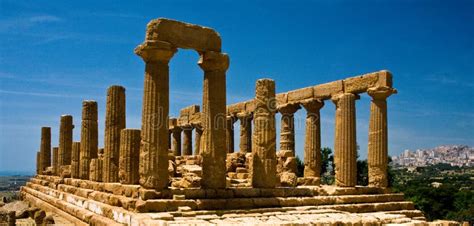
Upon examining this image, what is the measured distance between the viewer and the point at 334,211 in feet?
68.3

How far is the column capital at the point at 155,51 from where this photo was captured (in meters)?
18.6

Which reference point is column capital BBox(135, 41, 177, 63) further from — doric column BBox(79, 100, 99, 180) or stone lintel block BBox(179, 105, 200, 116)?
stone lintel block BBox(179, 105, 200, 116)

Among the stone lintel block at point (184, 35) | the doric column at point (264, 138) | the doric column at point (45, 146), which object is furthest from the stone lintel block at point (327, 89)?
the doric column at point (45, 146)

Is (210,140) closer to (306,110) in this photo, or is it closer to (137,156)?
(137,156)

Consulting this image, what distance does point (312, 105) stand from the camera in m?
29.5

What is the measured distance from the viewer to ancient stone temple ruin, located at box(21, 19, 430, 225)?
18500 millimetres

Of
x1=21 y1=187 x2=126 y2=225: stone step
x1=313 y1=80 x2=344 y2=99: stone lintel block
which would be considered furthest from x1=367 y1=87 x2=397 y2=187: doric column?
x1=21 y1=187 x2=126 y2=225: stone step

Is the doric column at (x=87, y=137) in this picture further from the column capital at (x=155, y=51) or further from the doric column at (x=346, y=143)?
the doric column at (x=346, y=143)

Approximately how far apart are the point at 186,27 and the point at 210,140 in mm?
4293

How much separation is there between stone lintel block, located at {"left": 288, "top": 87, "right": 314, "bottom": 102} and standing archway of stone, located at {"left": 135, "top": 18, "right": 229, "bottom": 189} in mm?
10129

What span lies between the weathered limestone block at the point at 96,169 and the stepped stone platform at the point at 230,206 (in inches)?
29.6

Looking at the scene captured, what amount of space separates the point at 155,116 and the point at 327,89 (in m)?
12.1

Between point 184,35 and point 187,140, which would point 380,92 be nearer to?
point 184,35

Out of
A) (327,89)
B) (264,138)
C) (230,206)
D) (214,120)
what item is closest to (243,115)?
(327,89)
